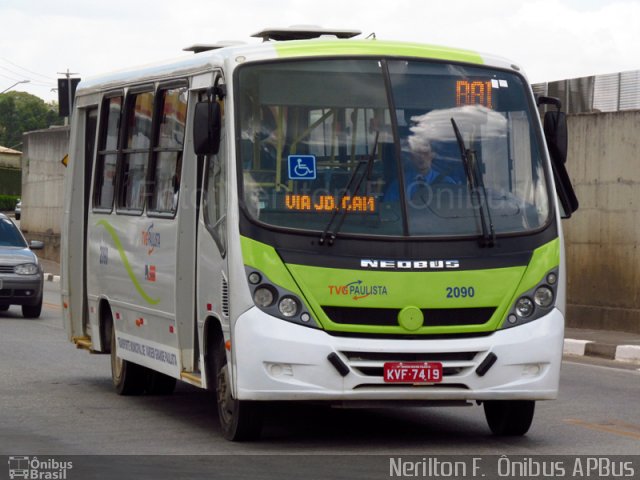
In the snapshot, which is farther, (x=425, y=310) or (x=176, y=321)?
(x=176, y=321)

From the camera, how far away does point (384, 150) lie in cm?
1016

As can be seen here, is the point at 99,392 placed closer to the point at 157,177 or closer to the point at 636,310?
the point at 157,177

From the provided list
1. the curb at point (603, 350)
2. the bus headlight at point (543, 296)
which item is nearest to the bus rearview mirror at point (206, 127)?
the bus headlight at point (543, 296)

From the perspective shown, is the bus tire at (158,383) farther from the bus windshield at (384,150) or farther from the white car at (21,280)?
the white car at (21,280)

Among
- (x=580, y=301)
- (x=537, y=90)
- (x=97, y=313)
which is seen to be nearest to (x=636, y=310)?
(x=580, y=301)

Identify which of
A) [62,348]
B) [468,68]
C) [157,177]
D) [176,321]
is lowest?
[62,348]

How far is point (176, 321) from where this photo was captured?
11.3 metres

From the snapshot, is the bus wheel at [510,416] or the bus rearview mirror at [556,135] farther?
the bus rearview mirror at [556,135]

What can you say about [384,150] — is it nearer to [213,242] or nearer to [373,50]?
[373,50]

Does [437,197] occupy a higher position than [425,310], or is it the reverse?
[437,197]

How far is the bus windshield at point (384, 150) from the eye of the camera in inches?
394

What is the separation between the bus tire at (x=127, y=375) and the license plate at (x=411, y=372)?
4.10m

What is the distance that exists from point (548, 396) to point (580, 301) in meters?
12.8

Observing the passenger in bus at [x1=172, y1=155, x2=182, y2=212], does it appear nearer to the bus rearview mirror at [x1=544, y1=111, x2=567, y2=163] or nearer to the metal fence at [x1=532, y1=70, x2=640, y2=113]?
the bus rearview mirror at [x1=544, y1=111, x2=567, y2=163]
